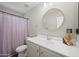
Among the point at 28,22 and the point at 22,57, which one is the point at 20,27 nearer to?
the point at 28,22

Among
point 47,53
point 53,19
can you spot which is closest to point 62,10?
point 53,19

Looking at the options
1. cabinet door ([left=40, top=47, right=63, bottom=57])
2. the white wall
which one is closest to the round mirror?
the white wall

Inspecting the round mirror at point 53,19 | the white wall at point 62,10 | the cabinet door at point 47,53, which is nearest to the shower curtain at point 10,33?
the white wall at point 62,10

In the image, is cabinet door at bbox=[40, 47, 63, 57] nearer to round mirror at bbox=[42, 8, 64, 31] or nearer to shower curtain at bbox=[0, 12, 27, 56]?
round mirror at bbox=[42, 8, 64, 31]

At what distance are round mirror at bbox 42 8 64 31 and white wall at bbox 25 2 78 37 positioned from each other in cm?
10

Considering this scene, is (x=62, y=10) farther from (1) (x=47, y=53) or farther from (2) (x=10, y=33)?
(2) (x=10, y=33)

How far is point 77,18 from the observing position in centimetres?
152

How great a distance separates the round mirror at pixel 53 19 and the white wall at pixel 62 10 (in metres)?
0.10

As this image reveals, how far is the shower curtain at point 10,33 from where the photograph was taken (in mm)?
2023

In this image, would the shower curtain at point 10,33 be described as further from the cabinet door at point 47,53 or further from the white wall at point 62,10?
the cabinet door at point 47,53

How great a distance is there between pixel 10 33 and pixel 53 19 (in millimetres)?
1367

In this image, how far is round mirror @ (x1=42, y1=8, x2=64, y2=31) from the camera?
189 centimetres

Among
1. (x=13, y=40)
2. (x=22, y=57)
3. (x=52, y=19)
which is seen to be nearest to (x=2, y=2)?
(x=13, y=40)

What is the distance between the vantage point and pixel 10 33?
2.26m
